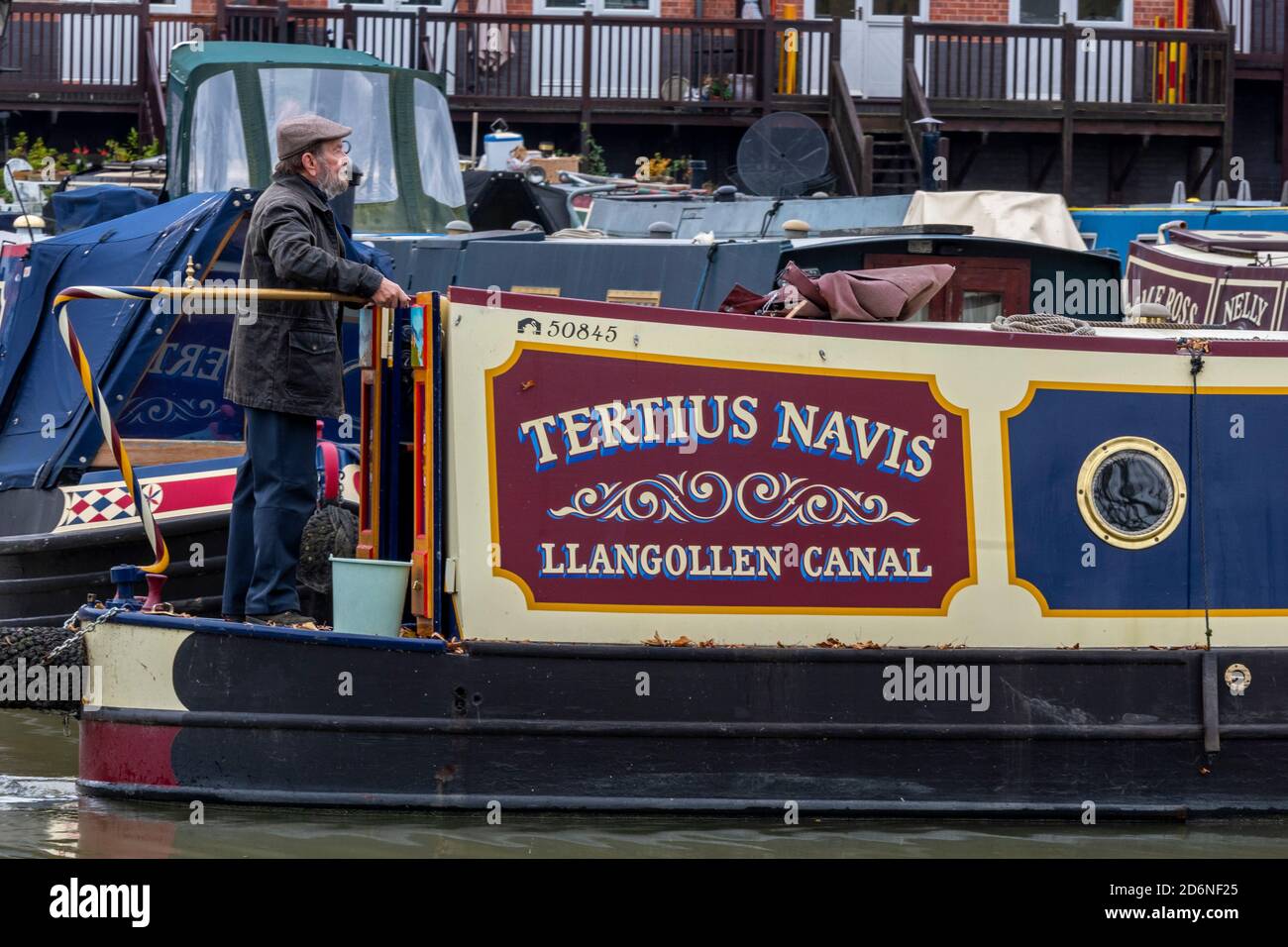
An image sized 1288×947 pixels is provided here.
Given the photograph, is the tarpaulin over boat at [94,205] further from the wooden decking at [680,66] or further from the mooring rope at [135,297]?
the wooden decking at [680,66]

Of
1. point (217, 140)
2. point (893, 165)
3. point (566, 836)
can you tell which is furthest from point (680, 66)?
point (566, 836)

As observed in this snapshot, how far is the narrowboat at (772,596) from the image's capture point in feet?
20.5

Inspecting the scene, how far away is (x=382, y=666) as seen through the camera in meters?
6.20

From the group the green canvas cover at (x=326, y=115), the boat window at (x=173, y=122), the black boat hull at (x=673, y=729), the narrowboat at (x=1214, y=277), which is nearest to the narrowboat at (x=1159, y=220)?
the narrowboat at (x=1214, y=277)

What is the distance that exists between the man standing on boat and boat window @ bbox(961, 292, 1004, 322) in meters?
5.07

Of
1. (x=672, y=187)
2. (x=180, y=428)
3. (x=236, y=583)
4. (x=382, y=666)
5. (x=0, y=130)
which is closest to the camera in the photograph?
(x=382, y=666)

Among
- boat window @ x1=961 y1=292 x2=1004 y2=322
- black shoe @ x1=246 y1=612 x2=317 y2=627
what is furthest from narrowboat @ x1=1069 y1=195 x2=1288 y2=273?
black shoe @ x1=246 y1=612 x2=317 y2=627

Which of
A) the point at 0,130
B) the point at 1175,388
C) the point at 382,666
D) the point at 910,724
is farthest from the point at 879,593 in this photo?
the point at 0,130

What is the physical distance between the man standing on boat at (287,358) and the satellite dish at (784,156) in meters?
11.3

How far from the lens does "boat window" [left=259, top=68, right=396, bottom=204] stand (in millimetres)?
13922

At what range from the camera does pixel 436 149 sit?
1463 cm

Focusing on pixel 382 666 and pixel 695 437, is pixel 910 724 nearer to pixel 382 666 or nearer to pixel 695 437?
pixel 695 437

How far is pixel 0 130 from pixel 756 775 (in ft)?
57.3

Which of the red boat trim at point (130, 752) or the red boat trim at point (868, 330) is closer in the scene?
the red boat trim at point (868, 330)
